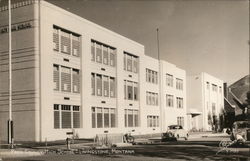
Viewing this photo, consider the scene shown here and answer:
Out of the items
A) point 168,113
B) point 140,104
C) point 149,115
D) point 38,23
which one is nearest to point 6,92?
point 38,23

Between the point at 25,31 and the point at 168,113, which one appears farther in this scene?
the point at 168,113

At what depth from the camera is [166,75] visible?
2650 inches

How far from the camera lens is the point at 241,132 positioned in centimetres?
2900

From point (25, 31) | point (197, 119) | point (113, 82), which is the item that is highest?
point (25, 31)

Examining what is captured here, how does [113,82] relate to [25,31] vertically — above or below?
below

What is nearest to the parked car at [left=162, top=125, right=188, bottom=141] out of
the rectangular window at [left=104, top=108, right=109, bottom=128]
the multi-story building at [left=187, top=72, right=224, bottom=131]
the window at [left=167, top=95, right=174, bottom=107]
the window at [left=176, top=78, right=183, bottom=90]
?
the rectangular window at [left=104, top=108, right=109, bottom=128]

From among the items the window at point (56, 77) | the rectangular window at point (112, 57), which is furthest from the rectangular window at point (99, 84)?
the window at point (56, 77)

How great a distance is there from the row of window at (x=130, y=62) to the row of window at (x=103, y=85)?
4.31 metres

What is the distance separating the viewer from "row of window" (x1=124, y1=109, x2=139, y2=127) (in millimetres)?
52219

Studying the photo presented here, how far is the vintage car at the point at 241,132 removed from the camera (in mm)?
27844

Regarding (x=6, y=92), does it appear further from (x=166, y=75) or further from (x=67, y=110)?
(x=166, y=75)

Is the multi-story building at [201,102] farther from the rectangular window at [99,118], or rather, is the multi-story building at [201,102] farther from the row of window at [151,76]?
the rectangular window at [99,118]

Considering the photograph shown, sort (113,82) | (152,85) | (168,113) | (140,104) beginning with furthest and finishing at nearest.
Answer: (168,113) < (152,85) < (140,104) < (113,82)

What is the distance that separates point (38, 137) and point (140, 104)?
24.2 m
